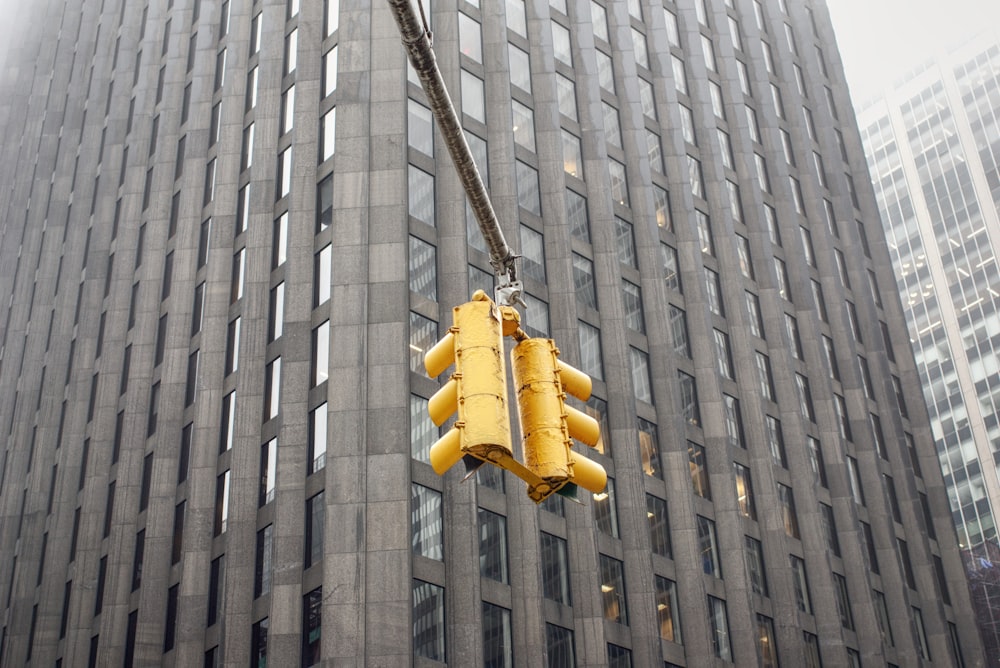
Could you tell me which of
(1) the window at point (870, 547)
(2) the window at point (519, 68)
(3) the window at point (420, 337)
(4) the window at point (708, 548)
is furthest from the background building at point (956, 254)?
(3) the window at point (420, 337)

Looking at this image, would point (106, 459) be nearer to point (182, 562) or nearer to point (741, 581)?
point (182, 562)

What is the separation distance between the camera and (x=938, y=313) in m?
143

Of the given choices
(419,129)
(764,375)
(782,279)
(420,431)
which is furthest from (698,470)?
(419,129)

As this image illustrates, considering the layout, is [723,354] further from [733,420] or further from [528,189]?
[528,189]

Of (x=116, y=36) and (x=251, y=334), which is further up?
(x=116, y=36)

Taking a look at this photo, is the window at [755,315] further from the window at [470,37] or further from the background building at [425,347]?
the window at [470,37]

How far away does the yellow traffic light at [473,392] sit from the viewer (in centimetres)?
739

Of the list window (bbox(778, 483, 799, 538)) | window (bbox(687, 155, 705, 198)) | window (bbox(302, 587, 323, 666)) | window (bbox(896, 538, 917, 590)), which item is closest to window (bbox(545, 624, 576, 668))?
window (bbox(302, 587, 323, 666))

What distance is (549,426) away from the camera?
8211 mm

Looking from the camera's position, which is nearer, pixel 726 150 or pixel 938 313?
pixel 726 150

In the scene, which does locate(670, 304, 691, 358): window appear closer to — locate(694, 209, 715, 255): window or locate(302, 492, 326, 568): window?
locate(694, 209, 715, 255): window

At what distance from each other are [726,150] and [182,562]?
127 ft

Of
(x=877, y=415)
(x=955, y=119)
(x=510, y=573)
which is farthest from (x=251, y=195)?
(x=955, y=119)

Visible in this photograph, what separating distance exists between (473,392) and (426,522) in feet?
105
